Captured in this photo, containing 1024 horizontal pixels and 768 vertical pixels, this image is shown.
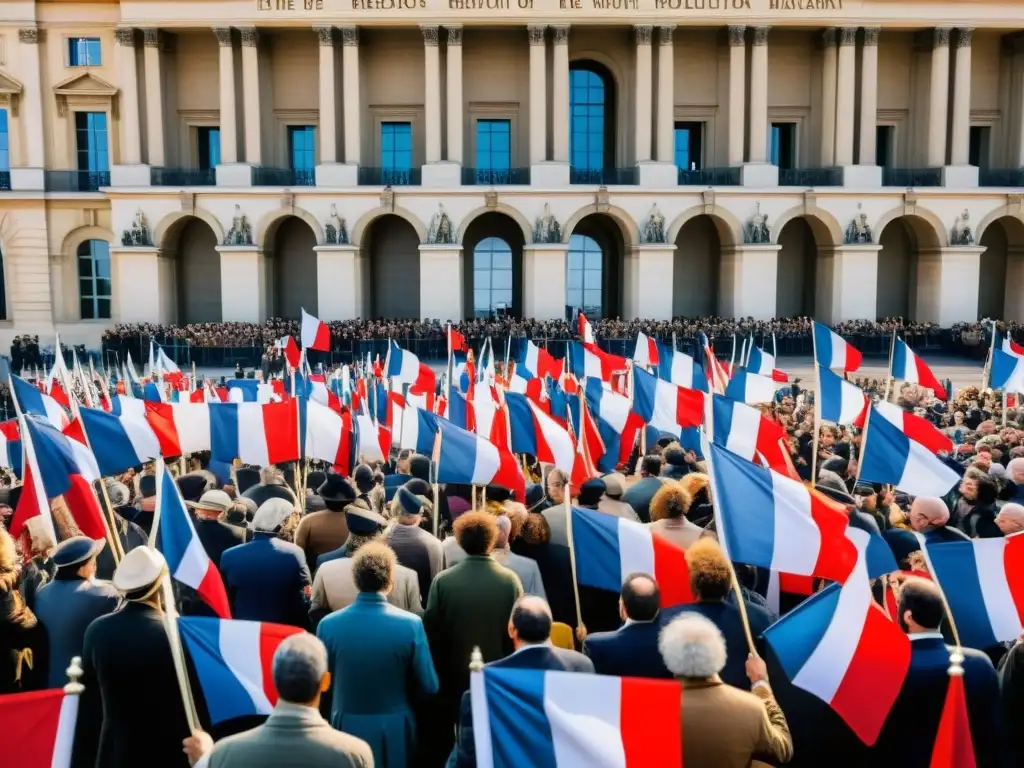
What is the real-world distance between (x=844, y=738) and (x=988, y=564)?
1.47 meters

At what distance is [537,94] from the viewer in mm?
40531

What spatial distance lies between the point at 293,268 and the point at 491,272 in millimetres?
8475

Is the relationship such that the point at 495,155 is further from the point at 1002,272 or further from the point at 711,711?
the point at 711,711

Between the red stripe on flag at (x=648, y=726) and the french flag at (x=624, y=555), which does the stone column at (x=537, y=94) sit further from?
the red stripe on flag at (x=648, y=726)

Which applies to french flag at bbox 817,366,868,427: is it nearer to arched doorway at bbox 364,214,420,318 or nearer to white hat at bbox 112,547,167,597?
white hat at bbox 112,547,167,597

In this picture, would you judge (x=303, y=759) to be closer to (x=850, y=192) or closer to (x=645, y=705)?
(x=645, y=705)

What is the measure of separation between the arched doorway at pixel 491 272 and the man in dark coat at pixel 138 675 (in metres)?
39.4

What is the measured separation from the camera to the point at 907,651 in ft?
16.0

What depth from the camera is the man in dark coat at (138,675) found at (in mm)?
5000

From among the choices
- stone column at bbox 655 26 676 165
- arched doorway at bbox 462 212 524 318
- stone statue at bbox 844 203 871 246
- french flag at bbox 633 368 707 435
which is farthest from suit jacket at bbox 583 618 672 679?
arched doorway at bbox 462 212 524 318

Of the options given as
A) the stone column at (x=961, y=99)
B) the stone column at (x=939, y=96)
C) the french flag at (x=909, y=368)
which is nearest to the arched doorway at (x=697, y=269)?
the stone column at (x=939, y=96)

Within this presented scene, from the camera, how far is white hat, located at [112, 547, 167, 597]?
4.98 metres

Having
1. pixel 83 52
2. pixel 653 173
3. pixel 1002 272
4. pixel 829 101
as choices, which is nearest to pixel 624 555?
pixel 653 173

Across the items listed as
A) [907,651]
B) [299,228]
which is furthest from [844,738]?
[299,228]
